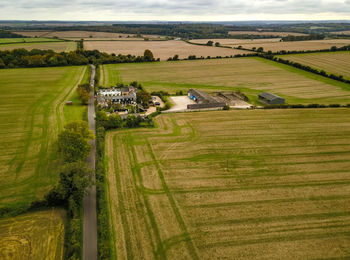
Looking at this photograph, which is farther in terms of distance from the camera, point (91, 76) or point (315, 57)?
point (315, 57)

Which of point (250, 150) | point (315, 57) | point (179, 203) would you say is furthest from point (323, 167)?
point (315, 57)

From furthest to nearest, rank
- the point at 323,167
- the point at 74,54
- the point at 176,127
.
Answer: the point at 74,54 → the point at 176,127 → the point at 323,167

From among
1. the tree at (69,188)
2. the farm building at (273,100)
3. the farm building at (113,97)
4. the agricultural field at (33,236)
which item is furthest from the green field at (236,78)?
the agricultural field at (33,236)

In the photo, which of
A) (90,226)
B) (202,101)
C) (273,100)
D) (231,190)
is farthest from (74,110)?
(273,100)

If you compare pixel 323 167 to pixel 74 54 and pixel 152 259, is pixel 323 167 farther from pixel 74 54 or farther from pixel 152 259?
pixel 74 54

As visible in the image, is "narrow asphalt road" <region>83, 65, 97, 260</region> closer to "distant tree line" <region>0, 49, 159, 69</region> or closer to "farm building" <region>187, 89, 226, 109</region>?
"farm building" <region>187, 89, 226, 109</region>

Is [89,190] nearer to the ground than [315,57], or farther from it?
nearer to the ground
